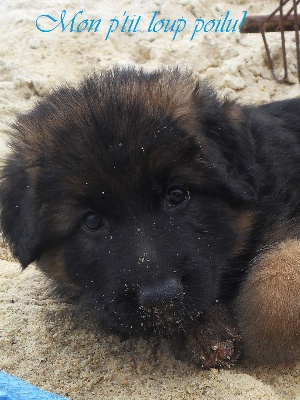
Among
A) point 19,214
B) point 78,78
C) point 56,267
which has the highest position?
point 19,214

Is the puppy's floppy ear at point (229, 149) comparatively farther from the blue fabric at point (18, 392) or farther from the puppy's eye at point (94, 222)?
the blue fabric at point (18, 392)

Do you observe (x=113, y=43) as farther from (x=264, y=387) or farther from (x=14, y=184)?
(x=264, y=387)

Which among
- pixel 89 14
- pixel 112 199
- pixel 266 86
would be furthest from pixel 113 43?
pixel 112 199

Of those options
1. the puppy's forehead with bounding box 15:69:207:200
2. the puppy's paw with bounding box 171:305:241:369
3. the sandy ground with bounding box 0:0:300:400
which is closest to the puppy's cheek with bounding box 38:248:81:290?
the sandy ground with bounding box 0:0:300:400

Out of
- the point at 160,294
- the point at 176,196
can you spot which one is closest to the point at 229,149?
the point at 176,196

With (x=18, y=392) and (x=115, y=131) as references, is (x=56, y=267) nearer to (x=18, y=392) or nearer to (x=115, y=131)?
(x=115, y=131)

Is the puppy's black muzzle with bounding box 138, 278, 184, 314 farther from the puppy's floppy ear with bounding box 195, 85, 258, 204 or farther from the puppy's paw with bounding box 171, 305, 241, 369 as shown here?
the puppy's floppy ear with bounding box 195, 85, 258, 204
